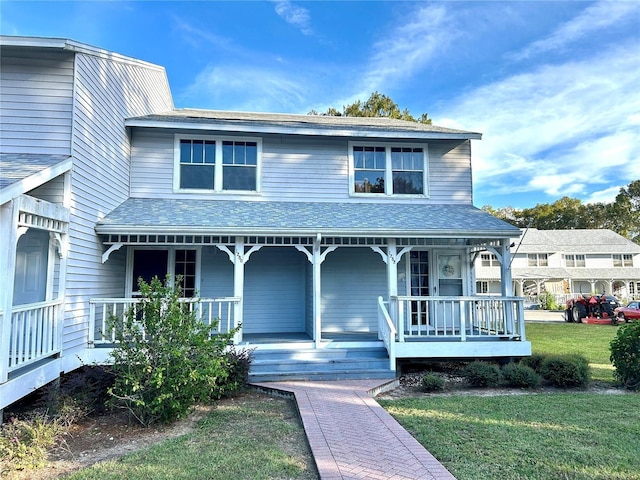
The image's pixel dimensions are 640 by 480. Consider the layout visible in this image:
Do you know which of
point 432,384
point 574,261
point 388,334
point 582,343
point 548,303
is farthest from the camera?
point 574,261

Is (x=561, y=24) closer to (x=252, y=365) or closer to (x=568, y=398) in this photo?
(x=568, y=398)

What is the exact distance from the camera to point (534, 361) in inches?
328

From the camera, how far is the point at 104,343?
769 centimetres

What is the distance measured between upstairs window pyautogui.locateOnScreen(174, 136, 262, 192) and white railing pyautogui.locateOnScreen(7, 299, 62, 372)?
4.55 metres

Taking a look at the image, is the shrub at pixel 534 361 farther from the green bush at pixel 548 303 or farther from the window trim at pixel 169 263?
the green bush at pixel 548 303

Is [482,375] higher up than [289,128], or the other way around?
[289,128]

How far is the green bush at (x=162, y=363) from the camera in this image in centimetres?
524

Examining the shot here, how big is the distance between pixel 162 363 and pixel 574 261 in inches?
1670

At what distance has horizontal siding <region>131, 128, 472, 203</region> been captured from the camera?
9852 millimetres

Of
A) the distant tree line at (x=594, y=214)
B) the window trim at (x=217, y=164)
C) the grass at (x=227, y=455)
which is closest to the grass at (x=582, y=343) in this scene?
the grass at (x=227, y=455)

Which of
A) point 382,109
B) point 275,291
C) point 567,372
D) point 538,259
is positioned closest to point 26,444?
point 275,291

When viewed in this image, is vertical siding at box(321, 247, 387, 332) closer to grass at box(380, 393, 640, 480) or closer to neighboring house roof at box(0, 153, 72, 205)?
grass at box(380, 393, 640, 480)

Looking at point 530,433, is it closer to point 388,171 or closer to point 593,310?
point 388,171

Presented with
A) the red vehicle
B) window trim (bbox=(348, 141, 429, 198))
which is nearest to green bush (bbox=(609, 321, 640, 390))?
window trim (bbox=(348, 141, 429, 198))
